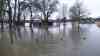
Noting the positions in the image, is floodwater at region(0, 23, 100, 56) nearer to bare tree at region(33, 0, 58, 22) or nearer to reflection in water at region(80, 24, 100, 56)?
reflection in water at region(80, 24, 100, 56)

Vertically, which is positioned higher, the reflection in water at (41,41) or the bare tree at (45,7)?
the bare tree at (45,7)

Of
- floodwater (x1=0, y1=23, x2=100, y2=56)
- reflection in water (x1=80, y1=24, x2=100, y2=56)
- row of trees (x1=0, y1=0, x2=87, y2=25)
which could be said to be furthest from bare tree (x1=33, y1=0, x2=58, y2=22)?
reflection in water (x1=80, y1=24, x2=100, y2=56)

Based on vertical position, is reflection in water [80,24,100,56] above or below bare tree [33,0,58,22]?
below

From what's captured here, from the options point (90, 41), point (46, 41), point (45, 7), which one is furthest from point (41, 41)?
point (90, 41)

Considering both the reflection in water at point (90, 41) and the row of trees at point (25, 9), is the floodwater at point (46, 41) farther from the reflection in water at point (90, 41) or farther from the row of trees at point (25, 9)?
the row of trees at point (25, 9)

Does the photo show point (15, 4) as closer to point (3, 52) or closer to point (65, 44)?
point (3, 52)

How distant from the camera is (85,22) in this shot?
5.16ft

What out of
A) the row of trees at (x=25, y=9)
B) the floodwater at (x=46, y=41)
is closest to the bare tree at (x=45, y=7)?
the row of trees at (x=25, y=9)

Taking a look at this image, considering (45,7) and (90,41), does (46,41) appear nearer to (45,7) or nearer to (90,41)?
(45,7)

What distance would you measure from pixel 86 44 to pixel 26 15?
0.76m

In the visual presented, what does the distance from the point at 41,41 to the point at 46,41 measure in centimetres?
6

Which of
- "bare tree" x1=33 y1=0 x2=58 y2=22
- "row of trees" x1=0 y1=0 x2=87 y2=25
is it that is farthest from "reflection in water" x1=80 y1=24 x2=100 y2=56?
"bare tree" x1=33 y1=0 x2=58 y2=22

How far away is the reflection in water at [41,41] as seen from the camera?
5.18 feet

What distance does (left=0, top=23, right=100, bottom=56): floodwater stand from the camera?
1573mm
